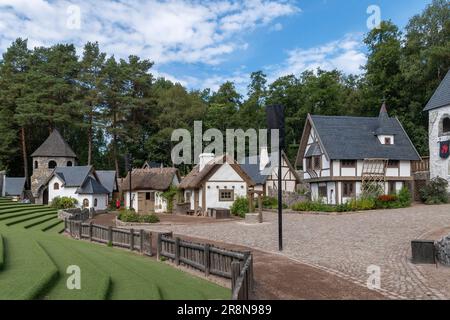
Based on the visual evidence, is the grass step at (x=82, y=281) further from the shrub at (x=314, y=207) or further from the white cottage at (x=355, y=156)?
the white cottage at (x=355, y=156)

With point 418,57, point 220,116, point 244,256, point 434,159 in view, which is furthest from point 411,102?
point 244,256

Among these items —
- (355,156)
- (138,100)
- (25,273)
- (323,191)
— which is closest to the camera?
(25,273)

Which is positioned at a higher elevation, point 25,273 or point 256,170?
point 256,170

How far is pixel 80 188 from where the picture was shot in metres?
42.3

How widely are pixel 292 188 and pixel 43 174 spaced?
29.3 meters

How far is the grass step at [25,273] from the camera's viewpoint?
7.64 m

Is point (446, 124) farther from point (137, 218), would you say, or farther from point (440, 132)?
point (137, 218)

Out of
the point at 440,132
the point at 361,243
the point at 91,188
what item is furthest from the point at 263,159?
the point at 361,243

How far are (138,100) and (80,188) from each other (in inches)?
785

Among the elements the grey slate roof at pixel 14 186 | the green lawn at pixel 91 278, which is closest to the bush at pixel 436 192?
the green lawn at pixel 91 278

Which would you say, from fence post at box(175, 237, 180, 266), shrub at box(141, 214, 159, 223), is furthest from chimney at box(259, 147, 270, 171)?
fence post at box(175, 237, 180, 266)

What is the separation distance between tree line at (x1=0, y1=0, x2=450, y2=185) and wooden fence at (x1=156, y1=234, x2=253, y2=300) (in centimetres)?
3989

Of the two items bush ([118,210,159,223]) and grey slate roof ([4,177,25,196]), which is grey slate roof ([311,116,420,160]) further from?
grey slate roof ([4,177,25,196])

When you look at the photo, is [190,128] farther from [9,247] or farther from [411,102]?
[9,247]
